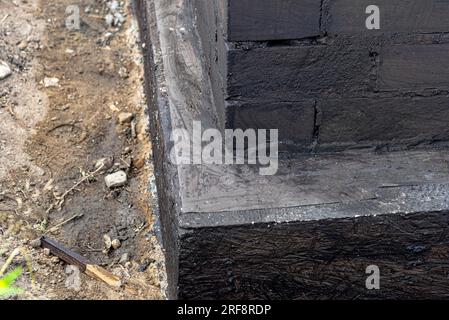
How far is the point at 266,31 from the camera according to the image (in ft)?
7.64

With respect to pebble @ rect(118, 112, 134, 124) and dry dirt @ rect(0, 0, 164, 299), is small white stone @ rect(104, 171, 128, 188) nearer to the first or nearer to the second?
dry dirt @ rect(0, 0, 164, 299)

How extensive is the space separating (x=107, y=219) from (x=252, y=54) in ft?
3.66

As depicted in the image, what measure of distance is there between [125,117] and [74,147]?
0.31 m

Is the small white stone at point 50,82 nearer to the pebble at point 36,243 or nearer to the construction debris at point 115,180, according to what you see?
the construction debris at point 115,180

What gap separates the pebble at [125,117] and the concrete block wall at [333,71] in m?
1.04

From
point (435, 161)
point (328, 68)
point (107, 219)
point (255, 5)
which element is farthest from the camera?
point (107, 219)

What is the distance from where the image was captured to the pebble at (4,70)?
12.0ft

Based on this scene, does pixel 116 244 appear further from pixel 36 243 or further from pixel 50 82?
pixel 50 82

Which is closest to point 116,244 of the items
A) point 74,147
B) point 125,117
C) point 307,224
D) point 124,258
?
point 124,258

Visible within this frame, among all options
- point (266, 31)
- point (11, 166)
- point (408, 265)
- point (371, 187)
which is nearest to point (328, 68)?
point (266, 31)

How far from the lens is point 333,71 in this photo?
2.45 meters

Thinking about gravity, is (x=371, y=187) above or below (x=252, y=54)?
below
